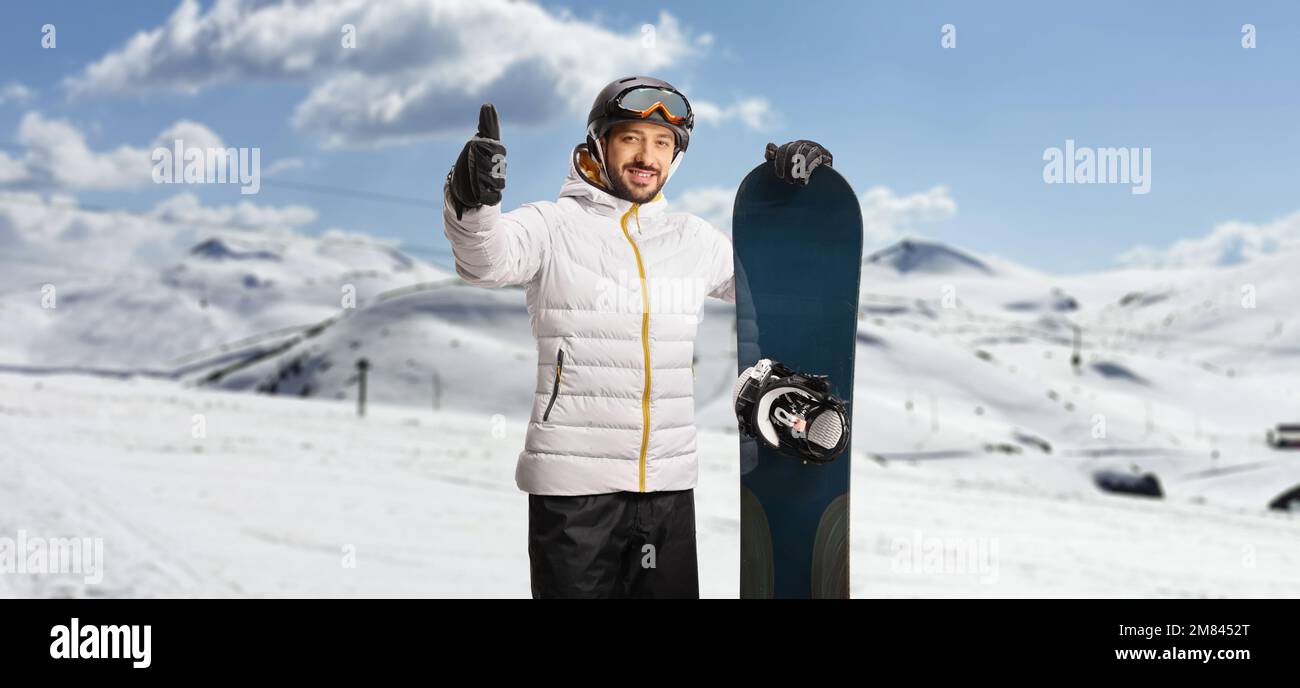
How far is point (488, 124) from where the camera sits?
10.0ft

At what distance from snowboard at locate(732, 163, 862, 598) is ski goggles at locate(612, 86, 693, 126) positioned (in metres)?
0.54

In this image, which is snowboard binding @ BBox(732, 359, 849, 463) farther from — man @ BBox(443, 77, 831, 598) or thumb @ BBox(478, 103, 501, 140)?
thumb @ BBox(478, 103, 501, 140)

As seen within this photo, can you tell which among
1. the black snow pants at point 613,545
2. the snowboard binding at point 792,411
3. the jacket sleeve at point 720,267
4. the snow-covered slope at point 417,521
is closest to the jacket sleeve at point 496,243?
the jacket sleeve at point 720,267

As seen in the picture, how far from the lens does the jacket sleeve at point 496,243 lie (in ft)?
10.3

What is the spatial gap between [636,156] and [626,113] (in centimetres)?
17

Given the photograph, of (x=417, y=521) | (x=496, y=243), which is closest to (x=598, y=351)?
(x=496, y=243)

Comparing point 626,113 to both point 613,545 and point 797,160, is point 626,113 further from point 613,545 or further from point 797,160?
point 613,545

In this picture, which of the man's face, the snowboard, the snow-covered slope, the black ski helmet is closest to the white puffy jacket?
the man's face

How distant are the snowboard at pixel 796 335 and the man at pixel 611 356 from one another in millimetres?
373

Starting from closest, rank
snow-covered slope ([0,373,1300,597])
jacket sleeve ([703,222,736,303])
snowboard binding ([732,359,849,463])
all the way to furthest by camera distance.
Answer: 1. snowboard binding ([732,359,849,463])
2. jacket sleeve ([703,222,736,303])
3. snow-covered slope ([0,373,1300,597])

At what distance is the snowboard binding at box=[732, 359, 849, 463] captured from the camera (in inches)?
146

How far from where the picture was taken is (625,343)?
3426mm

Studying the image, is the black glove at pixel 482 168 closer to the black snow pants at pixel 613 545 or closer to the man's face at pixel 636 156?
the man's face at pixel 636 156
